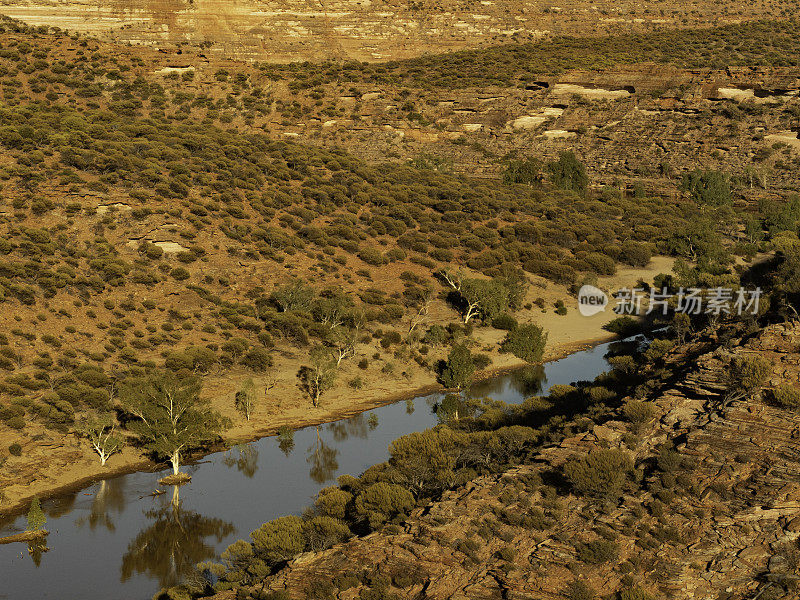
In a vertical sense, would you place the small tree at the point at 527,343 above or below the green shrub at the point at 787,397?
below

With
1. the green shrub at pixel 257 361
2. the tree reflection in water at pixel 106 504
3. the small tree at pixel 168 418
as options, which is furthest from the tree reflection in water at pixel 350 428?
the tree reflection in water at pixel 106 504

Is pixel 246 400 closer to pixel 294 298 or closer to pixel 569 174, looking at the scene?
pixel 294 298

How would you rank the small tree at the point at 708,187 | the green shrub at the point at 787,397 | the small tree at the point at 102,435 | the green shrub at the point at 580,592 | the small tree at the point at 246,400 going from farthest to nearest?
1. the small tree at the point at 708,187
2. the small tree at the point at 246,400
3. the small tree at the point at 102,435
4. the green shrub at the point at 787,397
5. the green shrub at the point at 580,592

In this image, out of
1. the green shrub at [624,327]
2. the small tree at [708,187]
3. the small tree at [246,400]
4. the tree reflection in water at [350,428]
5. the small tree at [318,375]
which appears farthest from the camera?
the small tree at [708,187]

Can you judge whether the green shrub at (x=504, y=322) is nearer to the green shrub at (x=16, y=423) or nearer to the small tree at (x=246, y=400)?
the small tree at (x=246, y=400)

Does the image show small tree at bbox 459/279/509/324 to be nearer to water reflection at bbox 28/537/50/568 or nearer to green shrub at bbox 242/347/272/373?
green shrub at bbox 242/347/272/373

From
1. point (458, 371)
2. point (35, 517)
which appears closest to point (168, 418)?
point (35, 517)
